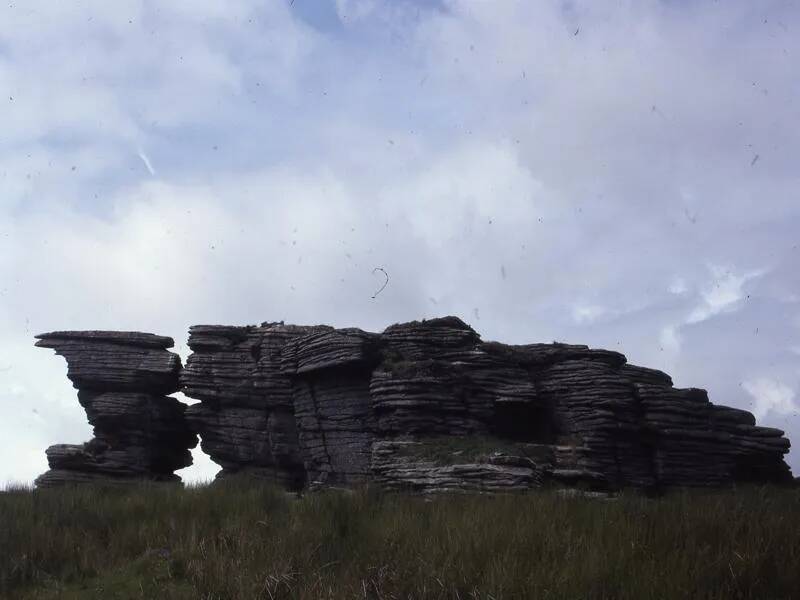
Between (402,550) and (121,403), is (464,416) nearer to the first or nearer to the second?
(121,403)

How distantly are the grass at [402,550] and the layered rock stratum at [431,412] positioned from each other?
980 centimetres

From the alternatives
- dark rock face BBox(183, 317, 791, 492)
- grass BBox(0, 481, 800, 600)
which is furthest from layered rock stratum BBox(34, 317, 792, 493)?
grass BBox(0, 481, 800, 600)

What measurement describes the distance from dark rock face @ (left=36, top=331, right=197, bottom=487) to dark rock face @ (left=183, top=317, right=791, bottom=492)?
11.1 feet

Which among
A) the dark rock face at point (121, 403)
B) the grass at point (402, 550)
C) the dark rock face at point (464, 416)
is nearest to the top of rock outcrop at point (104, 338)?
the dark rock face at point (121, 403)

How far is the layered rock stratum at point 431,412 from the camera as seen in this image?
82.1 ft

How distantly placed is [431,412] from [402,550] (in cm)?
1684

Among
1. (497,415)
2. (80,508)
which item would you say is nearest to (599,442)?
(497,415)

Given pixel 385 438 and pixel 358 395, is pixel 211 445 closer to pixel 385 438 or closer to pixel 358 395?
pixel 358 395

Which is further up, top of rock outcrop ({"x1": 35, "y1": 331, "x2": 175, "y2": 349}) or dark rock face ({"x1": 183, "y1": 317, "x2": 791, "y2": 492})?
top of rock outcrop ({"x1": 35, "y1": 331, "x2": 175, "y2": 349})

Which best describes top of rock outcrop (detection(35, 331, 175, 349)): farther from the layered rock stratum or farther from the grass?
the grass

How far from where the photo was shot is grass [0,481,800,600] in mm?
7715

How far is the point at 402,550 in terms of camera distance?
30.5 feet

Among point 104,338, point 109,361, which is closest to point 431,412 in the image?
point 109,361

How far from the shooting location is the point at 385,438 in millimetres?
26250
